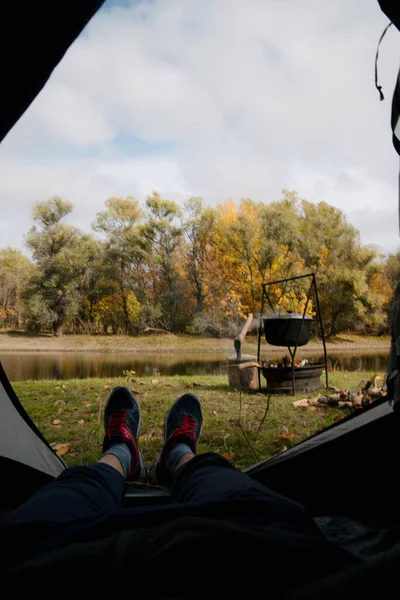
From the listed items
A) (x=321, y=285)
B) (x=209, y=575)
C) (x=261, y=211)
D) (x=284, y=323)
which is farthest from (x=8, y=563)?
(x=261, y=211)

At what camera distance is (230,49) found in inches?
368

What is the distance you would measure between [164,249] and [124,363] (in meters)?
4.30

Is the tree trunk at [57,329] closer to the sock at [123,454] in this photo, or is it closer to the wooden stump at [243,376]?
the wooden stump at [243,376]

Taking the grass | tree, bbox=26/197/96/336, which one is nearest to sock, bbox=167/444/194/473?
the grass

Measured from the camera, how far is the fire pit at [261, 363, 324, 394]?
3.12m

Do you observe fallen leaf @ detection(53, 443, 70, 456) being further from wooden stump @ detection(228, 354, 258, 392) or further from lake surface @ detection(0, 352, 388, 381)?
lake surface @ detection(0, 352, 388, 381)

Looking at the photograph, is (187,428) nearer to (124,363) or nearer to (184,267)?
A: (124,363)

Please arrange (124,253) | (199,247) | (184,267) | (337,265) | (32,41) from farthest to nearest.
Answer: (184,267), (199,247), (124,253), (337,265), (32,41)

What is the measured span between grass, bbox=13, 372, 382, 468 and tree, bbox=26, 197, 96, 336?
5389 millimetres

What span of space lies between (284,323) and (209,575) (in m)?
2.64

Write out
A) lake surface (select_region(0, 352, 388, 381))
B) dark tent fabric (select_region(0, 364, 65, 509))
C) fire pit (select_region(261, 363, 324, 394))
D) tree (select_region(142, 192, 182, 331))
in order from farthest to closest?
tree (select_region(142, 192, 182, 331)) → lake surface (select_region(0, 352, 388, 381)) → fire pit (select_region(261, 363, 324, 394)) → dark tent fabric (select_region(0, 364, 65, 509))

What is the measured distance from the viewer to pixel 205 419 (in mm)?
2346

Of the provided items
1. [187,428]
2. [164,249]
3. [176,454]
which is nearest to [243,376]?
[187,428]

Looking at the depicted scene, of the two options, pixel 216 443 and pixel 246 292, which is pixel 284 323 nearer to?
pixel 216 443
